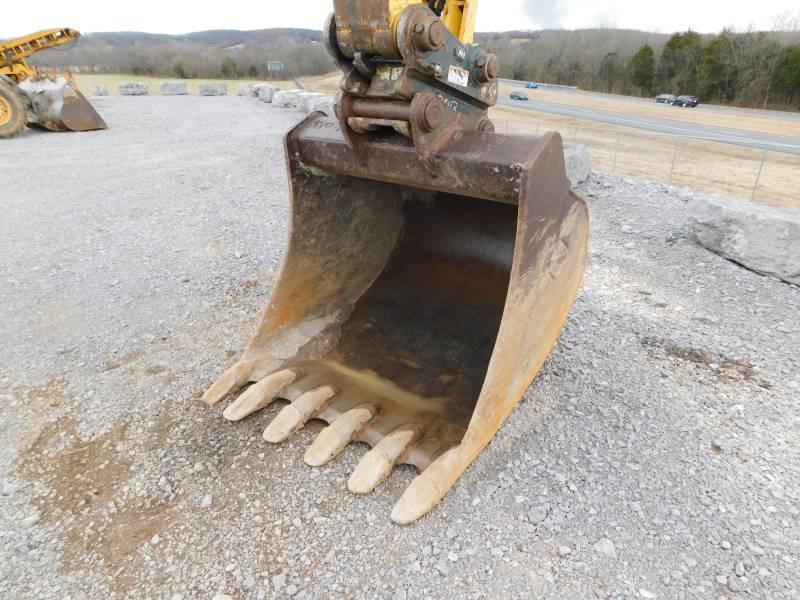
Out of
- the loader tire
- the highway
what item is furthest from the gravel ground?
the highway

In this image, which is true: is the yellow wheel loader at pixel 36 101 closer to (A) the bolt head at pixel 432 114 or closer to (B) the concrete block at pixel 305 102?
(B) the concrete block at pixel 305 102

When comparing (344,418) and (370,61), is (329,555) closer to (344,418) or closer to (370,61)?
(344,418)

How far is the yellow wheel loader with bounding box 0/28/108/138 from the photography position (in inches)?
452

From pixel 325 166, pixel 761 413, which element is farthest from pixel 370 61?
pixel 761 413

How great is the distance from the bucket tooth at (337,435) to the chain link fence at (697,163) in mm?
6920

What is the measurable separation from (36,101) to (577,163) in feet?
39.6

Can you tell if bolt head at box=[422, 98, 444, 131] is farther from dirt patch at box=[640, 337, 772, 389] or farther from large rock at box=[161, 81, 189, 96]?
large rock at box=[161, 81, 189, 96]

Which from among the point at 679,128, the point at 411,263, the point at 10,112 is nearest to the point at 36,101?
the point at 10,112

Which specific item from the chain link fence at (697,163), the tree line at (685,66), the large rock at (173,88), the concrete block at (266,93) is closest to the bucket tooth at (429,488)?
the chain link fence at (697,163)

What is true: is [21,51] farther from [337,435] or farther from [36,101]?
[337,435]

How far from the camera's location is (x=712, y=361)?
10.0 ft

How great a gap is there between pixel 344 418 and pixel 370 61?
1492 millimetres

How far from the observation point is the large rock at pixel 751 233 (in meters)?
4.03

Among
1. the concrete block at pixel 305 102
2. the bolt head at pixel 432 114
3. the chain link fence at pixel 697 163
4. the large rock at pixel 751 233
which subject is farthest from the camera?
the concrete block at pixel 305 102
